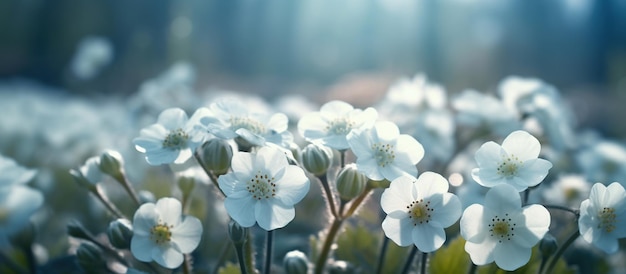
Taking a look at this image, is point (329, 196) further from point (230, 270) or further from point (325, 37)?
point (325, 37)

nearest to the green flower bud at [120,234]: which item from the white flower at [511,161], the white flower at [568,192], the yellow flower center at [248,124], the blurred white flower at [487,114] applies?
the yellow flower center at [248,124]

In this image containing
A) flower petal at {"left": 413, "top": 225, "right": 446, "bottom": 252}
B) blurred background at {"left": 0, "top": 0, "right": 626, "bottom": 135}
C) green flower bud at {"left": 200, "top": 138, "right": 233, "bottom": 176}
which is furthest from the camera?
blurred background at {"left": 0, "top": 0, "right": 626, "bottom": 135}

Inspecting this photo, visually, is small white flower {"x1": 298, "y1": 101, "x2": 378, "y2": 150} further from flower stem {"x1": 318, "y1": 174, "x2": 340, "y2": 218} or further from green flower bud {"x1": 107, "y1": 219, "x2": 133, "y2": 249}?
green flower bud {"x1": 107, "y1": 219, "x2": 133, "y2": 249}

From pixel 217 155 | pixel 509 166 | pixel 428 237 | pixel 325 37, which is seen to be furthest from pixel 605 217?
pixel 325 37

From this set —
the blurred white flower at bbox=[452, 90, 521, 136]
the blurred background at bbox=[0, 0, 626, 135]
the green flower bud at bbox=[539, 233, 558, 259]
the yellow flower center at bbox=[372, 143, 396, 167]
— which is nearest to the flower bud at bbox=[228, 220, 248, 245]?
the yellow flower center at bbox=[372, 143, 396, 167]

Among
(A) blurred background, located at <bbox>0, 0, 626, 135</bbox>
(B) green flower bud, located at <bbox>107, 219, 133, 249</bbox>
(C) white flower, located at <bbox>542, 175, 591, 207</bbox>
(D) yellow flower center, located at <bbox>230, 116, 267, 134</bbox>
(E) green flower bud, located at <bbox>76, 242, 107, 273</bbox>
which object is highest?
(A) blurred background, located at <bbox>0, 0, 626, 135</bbox>
